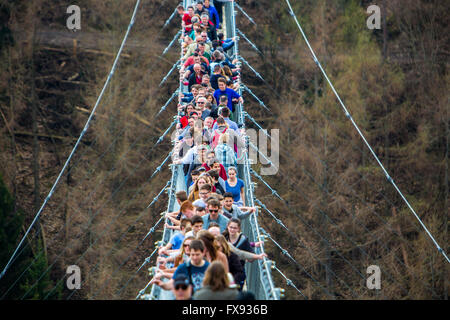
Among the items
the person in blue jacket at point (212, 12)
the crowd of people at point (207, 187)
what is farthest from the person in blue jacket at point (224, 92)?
the person in blue jacket at point (212, 12)

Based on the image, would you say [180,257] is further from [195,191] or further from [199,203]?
[195,191]

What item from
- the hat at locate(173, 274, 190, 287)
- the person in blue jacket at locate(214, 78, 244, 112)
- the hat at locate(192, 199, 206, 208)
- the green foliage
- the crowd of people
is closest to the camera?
the hat at locate(173, 274, 190, 287)

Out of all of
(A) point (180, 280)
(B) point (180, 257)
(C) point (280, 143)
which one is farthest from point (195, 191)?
(C) point (280, 143)

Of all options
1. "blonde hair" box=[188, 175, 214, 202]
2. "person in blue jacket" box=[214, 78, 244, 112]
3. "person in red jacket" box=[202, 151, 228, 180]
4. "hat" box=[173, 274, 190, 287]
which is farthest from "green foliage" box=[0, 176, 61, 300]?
"hat" box=[173, 274, 190, 287]

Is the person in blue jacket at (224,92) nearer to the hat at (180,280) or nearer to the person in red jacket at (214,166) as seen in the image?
the person in red jacket at (214,166)

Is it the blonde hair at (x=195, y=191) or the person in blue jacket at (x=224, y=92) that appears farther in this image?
the person in blue jacket at (x=224, y=92)

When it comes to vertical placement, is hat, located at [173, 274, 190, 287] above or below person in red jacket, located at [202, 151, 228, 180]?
below

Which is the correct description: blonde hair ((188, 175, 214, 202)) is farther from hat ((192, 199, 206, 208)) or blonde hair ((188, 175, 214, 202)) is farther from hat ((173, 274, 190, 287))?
hat ((173, 274, 190, 287))
